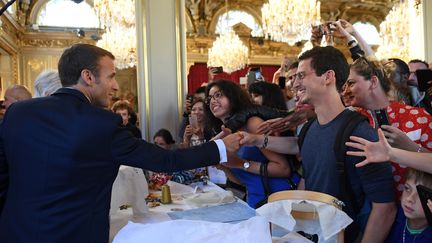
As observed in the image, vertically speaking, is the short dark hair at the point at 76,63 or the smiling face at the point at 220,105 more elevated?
the short dark hair at the point at 76,63

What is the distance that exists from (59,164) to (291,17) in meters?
4.33

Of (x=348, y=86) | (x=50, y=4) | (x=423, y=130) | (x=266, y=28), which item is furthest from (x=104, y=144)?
(x=50, y=4)

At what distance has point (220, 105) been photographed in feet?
7.30

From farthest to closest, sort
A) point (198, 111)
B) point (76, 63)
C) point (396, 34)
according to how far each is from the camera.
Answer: point (396, 34) → point (198, 111) → point (76, 63)

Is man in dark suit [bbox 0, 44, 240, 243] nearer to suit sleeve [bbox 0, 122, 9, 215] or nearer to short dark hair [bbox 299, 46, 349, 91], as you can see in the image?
suit sleeve [bbox 0, 122, 9, 215]

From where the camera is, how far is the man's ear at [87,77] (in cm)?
147

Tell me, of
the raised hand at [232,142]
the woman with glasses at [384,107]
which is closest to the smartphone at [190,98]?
the raised hand at [232,142]

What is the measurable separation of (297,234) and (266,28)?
4603mm

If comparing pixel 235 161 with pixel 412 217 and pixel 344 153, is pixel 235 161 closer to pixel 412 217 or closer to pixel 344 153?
pixel 344 153

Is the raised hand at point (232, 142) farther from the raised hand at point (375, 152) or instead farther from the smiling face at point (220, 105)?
the raised hand at point (375, 152)

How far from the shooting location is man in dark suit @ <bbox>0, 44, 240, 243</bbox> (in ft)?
4.34

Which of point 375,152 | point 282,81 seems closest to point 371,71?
point 375,152

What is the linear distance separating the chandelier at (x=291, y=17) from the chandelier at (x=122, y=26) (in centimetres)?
212

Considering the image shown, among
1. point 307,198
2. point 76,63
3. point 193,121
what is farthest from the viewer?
point 193,121
